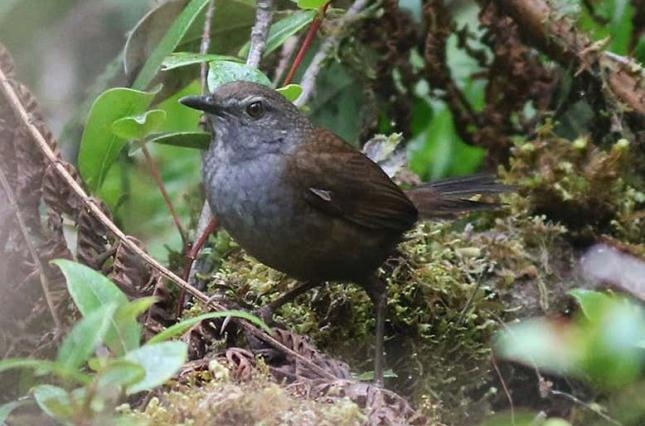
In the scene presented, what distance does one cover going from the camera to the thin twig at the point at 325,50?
16.1ft

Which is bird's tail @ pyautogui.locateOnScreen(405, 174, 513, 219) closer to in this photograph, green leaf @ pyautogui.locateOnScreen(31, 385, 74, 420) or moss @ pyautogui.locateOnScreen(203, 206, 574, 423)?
moss @ pyautogui.locateOnScreen(203, 206, 574, 423)

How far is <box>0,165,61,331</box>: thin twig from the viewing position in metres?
3.30

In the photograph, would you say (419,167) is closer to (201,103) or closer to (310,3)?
(310,3)

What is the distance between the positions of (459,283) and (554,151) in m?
0.94

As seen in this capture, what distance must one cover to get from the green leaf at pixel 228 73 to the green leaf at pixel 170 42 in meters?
0.20

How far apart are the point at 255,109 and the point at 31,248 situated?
40.2 inches

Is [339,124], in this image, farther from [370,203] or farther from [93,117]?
[93,117]

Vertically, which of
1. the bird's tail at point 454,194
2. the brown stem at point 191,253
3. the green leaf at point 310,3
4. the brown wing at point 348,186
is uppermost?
the green leaf at point 310,3

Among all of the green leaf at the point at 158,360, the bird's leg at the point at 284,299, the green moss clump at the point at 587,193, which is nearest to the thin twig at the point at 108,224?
the bird's leg at the point at 284,299

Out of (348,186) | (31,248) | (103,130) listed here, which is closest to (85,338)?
(31,248)

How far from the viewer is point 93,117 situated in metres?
3.78

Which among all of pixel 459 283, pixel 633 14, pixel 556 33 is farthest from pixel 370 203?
pixel 633 14

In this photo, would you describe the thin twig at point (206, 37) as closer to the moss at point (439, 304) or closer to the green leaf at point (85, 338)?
the moss at point (439, 304)

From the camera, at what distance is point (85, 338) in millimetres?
2176
